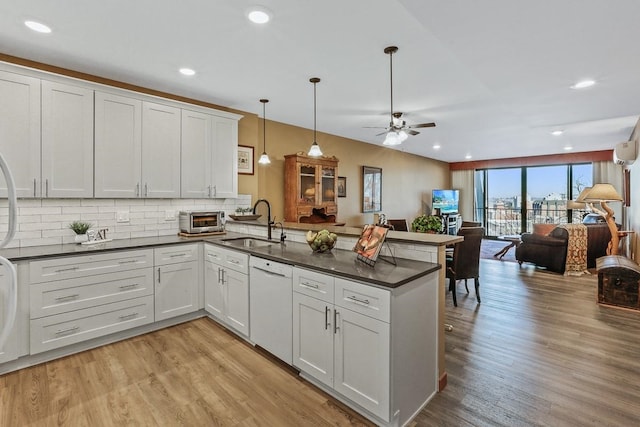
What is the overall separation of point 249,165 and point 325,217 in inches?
68.3

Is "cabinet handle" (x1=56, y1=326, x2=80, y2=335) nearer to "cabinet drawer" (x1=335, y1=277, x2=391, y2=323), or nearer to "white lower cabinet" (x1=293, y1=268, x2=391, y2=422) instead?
"white lower cabinet" (x1=293, y1=268, x2=391, y2=422)

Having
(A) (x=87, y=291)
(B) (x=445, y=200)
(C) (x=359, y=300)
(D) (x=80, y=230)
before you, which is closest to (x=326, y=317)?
(C) (x=359, y=300)

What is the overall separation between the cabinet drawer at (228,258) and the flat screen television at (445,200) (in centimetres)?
762

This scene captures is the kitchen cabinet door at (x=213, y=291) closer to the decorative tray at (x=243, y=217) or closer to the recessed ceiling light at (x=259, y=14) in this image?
the decorative tray at (x=243, y=217)

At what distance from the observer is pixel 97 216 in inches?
131

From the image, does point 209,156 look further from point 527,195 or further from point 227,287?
point 527,195

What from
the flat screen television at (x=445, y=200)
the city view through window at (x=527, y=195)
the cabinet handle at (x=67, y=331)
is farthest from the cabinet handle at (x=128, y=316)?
the city view through window at (x=527, y=195)

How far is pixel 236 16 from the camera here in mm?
2227

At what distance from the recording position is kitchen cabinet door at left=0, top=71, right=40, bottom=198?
264cm

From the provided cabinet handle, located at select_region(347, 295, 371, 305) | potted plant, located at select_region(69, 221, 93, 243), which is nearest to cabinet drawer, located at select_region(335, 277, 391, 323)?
cabinet handle, located at select_region(347, 295, 371, 305)

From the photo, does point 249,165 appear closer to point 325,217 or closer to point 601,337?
point 325,217

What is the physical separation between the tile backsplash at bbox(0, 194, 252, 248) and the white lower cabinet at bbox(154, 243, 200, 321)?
635mm

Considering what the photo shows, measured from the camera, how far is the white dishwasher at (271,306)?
93.9 inches

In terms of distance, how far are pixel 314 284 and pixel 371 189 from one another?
16.7ft
